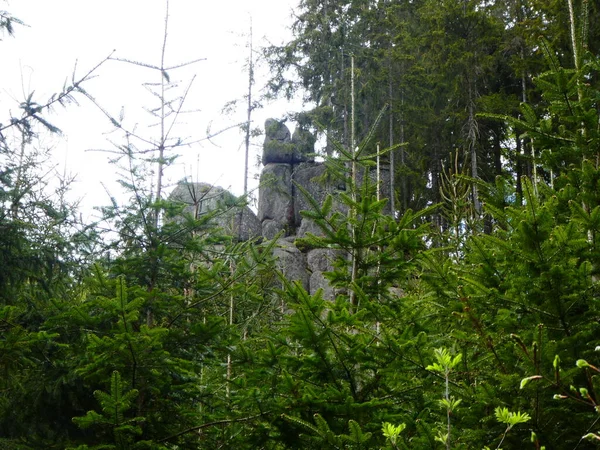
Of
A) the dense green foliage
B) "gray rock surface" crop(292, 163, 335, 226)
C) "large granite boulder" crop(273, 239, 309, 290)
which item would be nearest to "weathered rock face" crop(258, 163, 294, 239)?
"gray rock surface" crop(292, 163, 335, 226)

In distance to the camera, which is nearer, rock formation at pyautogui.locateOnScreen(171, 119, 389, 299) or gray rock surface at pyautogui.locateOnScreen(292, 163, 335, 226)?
rock formation at pyautogui.locateOnScreen(171, 119, 389, 299)

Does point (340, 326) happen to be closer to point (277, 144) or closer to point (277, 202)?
point (277, 144)

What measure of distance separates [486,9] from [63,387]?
19181 mm

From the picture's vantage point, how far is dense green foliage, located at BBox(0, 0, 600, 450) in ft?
10.1

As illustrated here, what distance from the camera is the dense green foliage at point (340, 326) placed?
10.1 feet

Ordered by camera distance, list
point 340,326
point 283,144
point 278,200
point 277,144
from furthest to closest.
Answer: point 278,200
point 283,144
point 277,144
point 340,326

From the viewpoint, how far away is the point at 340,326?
14.6 ft

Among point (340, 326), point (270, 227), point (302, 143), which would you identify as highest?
point (302, 143)

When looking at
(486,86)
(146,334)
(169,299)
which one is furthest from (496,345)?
(486,86)

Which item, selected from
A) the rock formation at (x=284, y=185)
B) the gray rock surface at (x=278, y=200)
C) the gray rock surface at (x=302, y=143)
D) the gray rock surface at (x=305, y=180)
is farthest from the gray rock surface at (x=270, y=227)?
the gray rock surface at (x=302, y=143)

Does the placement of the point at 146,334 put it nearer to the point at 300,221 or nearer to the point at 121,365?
Answer: the point at 121,365

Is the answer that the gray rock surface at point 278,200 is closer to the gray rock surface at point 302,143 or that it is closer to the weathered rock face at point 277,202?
the weathered rock face at point 277,202

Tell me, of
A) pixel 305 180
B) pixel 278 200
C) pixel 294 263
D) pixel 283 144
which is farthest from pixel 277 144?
pixel 294 263

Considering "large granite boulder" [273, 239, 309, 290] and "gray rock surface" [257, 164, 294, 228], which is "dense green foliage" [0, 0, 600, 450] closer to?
"large granite boulder" [273, 239, 309, 290]
